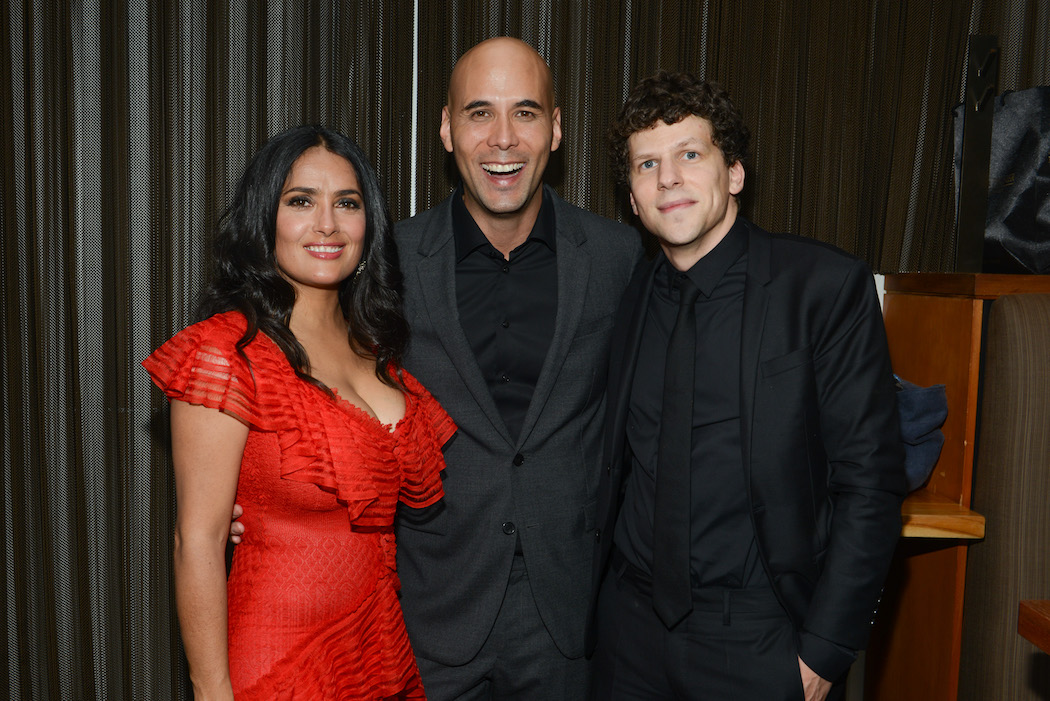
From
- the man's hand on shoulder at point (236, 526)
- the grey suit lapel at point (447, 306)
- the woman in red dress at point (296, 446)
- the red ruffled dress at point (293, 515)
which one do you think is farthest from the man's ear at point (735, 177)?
the man's hand on shoulder at point (236, 526)

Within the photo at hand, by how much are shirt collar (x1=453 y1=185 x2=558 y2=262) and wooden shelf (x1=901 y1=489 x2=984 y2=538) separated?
3.88 ft

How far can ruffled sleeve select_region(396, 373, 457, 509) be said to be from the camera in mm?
1590

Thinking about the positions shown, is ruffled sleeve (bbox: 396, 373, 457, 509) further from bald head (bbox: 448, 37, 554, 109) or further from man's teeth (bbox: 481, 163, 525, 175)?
bald head (bbox: 448, 37, 554, 109)

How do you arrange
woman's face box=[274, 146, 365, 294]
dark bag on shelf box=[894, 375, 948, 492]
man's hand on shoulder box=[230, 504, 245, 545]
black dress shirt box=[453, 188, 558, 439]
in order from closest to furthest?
man's hand on shoulder box=[230, 504, 245, 545] < woman's face box=[274, 146, 365, 294] < black dress shirt box=[453, 188, 558, 439] < dark bag on shelf box=[894, 375, 948, 492]

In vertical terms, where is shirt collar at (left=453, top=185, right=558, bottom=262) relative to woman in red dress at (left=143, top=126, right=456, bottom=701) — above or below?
above

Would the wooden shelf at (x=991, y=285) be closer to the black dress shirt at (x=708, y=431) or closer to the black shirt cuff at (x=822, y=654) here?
the black dress shirt at (x=708, y=431)

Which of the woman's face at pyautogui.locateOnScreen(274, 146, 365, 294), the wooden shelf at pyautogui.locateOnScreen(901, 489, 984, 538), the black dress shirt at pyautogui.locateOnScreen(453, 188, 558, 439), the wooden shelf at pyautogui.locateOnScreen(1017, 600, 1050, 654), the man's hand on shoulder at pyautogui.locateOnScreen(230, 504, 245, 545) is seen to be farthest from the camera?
the wooden shelf at pyautogui.locateOnScreen(901, 489, 984, 538)

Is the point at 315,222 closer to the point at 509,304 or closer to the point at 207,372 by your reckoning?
the point at 207,372

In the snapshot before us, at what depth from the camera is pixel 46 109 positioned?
2.33 metres

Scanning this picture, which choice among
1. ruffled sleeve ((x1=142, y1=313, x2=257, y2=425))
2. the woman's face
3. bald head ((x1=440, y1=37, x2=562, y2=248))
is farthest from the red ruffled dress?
bald head ((x1=440, y1=37, x2=562, y2=248))

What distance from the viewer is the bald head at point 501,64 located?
1.93 m

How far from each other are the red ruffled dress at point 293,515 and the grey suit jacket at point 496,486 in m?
0.30

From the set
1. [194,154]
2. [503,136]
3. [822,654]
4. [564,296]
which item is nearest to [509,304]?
[564,296]

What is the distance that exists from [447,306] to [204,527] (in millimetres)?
745
